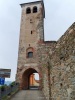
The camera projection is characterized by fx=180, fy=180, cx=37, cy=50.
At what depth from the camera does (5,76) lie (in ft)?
24.1

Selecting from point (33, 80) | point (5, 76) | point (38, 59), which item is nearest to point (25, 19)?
point (38, 59)

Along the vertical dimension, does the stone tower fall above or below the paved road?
above

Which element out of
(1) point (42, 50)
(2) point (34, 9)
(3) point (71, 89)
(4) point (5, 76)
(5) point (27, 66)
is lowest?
(3) point (71, 89)

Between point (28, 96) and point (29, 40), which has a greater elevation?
point (29, 40)

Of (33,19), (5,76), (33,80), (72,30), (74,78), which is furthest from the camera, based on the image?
(33,80)

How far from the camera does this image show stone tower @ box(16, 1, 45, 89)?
2672 cm

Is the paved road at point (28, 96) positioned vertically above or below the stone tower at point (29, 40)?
below

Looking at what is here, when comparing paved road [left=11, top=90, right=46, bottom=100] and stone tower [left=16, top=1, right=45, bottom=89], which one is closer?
paved road [left=11, top=90, right=46, bottom=100]

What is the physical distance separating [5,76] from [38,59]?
63.9 feet

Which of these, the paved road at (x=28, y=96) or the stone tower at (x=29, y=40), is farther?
the stone tower at (x=29, y=40)

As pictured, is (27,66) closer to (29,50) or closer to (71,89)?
(29,50)

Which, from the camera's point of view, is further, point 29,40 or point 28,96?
point 29,40

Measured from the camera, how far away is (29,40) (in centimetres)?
2825

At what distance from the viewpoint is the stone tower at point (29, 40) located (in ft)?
87.7
